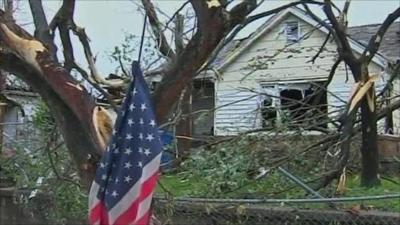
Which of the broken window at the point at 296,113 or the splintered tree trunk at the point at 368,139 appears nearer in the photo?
the splintered tree trunk at the point at 368,139

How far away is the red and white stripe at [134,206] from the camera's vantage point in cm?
310

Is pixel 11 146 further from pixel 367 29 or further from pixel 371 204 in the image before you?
pixel 367 29

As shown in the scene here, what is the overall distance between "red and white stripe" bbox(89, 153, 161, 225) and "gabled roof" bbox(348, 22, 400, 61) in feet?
38.9

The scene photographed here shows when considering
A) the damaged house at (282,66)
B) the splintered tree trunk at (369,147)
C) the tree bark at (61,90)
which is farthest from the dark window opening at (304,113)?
the damaged house at (282,66)

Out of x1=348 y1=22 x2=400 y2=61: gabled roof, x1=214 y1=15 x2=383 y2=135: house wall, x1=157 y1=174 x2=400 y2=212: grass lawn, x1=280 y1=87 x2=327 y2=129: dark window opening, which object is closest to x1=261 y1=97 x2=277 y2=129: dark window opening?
x1=280 y1=87 x2=327 y2=129: dark window opening

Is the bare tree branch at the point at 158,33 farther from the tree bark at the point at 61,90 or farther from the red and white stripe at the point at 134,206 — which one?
the red and white stripe at the point at 134,206

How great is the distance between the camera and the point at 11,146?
8.45 m

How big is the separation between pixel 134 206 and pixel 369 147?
4167mm

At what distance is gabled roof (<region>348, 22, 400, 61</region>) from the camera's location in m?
14.9

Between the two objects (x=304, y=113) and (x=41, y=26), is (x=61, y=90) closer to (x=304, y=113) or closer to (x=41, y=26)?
(x=41, y=26)

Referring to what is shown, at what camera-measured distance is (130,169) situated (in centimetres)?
316

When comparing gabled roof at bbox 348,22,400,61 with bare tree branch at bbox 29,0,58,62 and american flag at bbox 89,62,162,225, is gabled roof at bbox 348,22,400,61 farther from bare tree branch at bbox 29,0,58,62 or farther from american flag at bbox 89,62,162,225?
american flag at bbox 89,62,162,225

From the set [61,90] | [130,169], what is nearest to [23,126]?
[61,90]

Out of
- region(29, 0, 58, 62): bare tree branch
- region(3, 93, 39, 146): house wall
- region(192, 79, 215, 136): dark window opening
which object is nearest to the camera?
region(29, 0, 58, 62): bare tree branch
